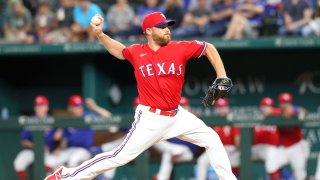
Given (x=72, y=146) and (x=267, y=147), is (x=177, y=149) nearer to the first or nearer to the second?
(x=267, y=147)

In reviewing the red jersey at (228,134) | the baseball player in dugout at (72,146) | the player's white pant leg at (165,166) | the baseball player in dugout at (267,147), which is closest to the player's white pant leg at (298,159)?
the baseball player in dugout at (267,147)

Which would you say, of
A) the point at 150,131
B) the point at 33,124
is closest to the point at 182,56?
the point at 150,131

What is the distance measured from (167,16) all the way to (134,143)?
16.4 feet

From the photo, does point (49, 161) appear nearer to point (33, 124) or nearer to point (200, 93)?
point (33, 124)

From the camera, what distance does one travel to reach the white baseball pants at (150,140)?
22.5ft

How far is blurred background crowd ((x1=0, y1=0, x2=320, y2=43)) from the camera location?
11117mm

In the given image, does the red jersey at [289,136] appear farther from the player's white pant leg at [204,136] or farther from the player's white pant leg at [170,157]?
the player's white pant leg at [204,136]

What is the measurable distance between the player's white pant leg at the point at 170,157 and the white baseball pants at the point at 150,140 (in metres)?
2.75

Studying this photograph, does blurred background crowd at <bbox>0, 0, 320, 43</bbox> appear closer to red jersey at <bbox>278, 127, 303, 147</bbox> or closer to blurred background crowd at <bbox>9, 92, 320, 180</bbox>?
blurred background crowd at <bbox>9, 92, 320, 180</bbox>

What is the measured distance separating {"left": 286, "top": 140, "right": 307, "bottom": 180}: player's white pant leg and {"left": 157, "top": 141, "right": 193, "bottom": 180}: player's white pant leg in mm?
1268

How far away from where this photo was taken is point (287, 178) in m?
10.0

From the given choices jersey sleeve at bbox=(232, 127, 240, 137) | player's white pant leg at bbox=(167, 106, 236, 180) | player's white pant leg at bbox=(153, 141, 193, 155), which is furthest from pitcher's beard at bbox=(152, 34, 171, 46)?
player's white pant leg at bbox=(153, 141, 193, 155)

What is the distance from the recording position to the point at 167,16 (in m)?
11.6

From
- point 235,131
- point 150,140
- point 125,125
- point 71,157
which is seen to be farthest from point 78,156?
point 150,140
